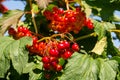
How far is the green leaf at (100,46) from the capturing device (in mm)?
2529

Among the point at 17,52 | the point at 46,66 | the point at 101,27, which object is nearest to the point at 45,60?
the point at 46,66

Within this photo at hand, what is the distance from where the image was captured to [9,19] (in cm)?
271

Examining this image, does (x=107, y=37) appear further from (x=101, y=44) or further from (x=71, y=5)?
(x=71, y=5)

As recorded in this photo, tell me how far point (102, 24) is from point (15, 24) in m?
0.58

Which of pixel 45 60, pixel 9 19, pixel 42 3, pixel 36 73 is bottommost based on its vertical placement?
pixel 36 73

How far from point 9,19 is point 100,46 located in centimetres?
64

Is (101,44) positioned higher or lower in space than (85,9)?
lower

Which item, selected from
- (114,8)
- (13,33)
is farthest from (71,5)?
(13,33)

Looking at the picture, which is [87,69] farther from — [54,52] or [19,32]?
[19,32]

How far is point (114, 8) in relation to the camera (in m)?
2.82

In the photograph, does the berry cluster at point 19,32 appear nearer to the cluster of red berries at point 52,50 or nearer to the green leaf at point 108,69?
the cluster of red berries at point 52,50

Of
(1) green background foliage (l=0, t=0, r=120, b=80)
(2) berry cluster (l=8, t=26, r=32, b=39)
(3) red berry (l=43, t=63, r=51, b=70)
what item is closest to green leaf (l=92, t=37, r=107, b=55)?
(1) green background foliage (l=0, t=0, r=120, b=80)

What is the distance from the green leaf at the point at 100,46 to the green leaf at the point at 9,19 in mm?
550

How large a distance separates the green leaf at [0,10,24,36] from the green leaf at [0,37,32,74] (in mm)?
142
